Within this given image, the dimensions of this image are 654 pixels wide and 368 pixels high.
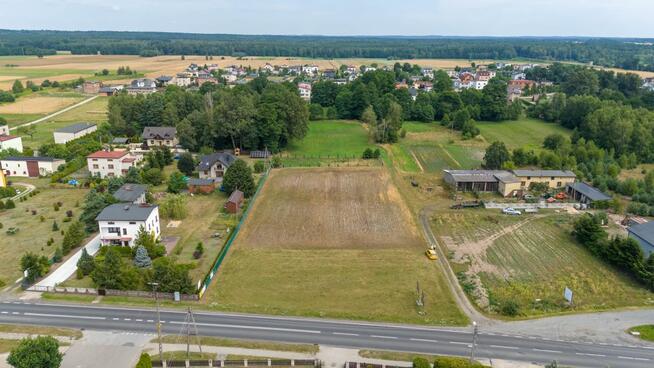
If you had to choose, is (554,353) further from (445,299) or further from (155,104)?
(155,104)

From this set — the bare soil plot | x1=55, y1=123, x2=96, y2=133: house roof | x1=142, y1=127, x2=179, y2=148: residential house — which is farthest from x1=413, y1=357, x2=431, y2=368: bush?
x1=55, y1=123, x2=96, y2=133: house roof

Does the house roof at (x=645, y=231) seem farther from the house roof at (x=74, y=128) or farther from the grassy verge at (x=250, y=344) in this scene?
the house roof at (x=74, y=128)

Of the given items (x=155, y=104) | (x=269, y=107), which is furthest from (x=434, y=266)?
(x=155, y=104)

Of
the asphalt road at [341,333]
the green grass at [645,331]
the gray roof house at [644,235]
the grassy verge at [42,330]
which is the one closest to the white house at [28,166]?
the asphalt road at [341,333]

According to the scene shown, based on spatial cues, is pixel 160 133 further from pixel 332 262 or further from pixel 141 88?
pixel 141 88

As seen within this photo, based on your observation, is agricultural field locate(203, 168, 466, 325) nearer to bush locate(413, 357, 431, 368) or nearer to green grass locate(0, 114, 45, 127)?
bush locate(413, 357, 431, 368)

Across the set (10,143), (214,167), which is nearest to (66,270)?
(214,167)
